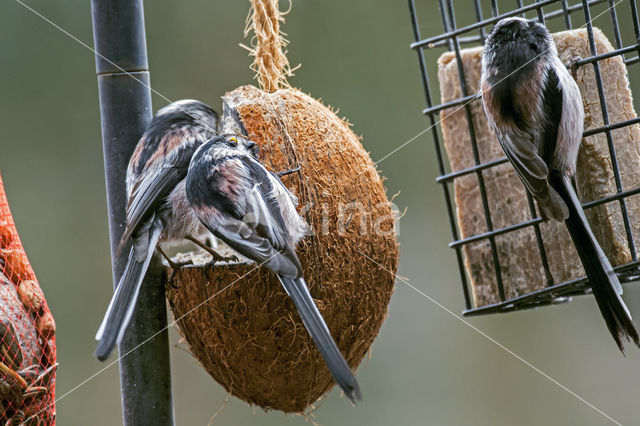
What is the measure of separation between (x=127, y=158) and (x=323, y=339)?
39.9 inches

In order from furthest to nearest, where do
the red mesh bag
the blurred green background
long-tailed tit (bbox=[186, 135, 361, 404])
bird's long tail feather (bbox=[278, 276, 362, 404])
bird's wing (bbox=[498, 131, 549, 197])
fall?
the blurred green background → bird's wing (bbox=[498, 131, 549, 197]) → the red mesh bag → long-tailed tit (bbox=[186, 135, 361, 404]) → bird's long tail feather (bbox=[278, 276, 362, 404])

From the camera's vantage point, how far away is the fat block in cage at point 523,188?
3.00 meters

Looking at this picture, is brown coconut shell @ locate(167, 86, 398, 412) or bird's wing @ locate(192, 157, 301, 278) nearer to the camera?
bird's wing @ locate(192, 157, 301, 278)

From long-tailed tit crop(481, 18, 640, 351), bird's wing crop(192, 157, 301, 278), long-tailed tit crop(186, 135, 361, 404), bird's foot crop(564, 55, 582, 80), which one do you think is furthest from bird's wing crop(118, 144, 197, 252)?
bird's foot crop(564, 55, 582, 80)

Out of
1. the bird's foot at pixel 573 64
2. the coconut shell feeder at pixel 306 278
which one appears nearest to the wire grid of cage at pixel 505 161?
the bird's foot at pixel 573 64

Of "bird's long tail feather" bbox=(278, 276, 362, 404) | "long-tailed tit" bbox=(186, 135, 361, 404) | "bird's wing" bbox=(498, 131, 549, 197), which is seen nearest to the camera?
"bird's long tail feather" bbox=(278, 276, 362, 404)

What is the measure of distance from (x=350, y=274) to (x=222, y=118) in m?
0.74

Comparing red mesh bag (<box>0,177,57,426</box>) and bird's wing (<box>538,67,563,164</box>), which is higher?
bird's wing (<box>538,67,563,164</box>)

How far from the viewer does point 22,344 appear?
2.62 m

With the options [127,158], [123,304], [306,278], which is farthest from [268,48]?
[123,304]

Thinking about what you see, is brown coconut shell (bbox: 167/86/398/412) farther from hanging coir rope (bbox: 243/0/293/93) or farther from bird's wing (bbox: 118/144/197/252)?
bird's wing (bbox: 118/144/197/252)

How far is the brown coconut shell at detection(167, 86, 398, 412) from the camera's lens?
2629 millimetres

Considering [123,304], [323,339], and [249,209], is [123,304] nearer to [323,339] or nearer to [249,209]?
[249,209]

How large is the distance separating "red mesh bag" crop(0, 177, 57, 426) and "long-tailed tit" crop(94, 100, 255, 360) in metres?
0.41
